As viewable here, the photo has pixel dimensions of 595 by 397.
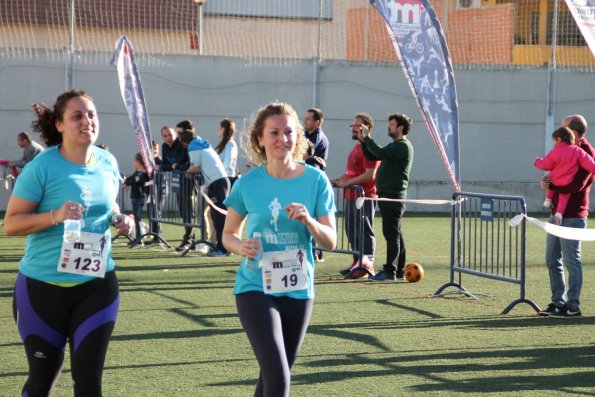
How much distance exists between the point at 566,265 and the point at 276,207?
5477 millimetres

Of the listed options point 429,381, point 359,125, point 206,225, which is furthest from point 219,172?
point 429,381

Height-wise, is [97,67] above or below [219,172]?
above

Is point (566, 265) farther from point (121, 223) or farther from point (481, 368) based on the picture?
point (121, 223)

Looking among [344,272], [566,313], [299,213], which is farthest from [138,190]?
[299,213]

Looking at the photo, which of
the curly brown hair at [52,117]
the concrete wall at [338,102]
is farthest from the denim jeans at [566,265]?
the concrete wall at [338,102]

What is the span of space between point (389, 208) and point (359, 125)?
40.9 inches

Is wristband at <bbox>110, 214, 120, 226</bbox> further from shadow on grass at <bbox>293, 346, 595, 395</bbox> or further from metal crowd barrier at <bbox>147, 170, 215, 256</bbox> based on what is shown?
metal crowd barrier at <bbox>147, 170, 215, 256</bbox>

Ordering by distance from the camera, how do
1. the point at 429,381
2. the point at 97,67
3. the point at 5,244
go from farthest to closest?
the point at 97,67 < the point at 5,244 < the point at 429,381

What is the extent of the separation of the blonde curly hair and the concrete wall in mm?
18186

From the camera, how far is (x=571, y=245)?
376 inches

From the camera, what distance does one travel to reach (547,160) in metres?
9.50

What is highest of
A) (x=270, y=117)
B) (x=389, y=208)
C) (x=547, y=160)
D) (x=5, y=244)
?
(x=270, y=117)

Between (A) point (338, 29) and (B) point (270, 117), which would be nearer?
(B) point (270, 117)

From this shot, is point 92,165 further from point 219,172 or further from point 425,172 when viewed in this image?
point 425,172
